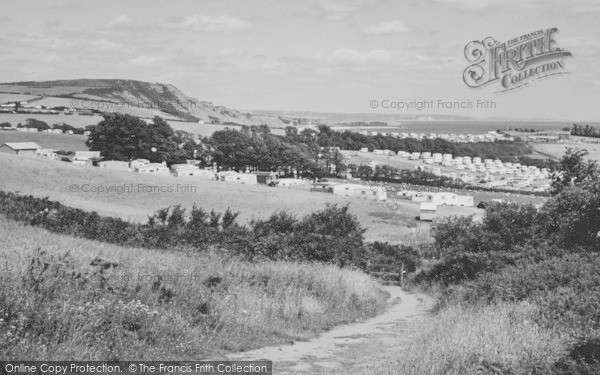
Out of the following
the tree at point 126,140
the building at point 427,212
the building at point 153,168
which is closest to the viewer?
the building at point 427,212

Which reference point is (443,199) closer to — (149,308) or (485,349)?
(149,308)

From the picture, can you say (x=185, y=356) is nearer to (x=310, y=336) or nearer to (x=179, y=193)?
(x=310, y=336)

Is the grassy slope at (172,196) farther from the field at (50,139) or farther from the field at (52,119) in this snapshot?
the field at (52,119)

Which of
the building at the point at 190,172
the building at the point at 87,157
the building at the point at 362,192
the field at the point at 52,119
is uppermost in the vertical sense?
the field at the point at 52,119

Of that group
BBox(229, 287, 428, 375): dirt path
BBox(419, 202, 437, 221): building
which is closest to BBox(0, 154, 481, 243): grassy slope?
BBox(419, 202, 437, 221): building

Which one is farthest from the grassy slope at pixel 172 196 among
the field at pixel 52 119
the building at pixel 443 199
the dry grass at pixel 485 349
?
the field at pixel 52 119

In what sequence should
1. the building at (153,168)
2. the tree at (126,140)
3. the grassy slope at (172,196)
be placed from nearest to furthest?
1. the grassy slope at (172,196)
2. the building at (153,168)
3. the tree at (126,140)
